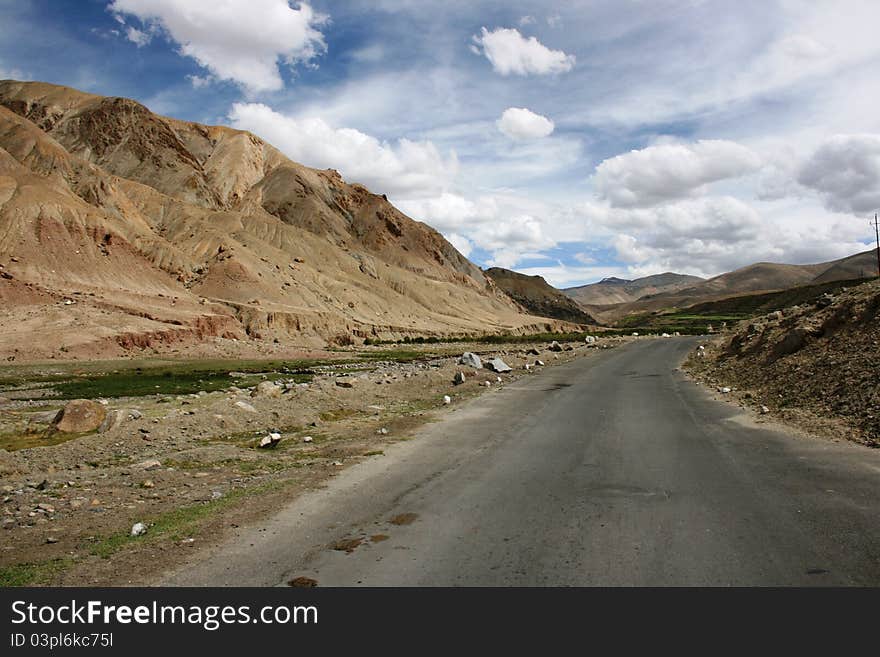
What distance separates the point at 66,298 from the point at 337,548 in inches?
2387

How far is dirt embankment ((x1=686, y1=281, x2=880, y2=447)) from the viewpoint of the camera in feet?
43.7

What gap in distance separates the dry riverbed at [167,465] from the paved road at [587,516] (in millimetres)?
838

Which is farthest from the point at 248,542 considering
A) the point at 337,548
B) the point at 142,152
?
the point at 142,152

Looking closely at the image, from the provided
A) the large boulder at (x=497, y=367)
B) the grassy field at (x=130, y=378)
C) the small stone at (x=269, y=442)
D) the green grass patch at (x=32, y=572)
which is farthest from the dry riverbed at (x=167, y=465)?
the large boulder at (x=497, y=367)

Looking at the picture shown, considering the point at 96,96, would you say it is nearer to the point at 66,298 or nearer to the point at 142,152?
the point at 142,152

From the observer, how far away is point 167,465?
1259 cm

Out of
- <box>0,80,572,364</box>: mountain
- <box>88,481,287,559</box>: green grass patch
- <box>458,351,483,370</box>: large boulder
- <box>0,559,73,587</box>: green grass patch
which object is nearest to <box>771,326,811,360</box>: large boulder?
<box>458,351,483,370</box>: large boulder

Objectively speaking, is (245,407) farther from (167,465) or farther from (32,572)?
(32,572)

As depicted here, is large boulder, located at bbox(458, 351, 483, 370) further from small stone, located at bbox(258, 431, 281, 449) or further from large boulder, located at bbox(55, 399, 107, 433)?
large boulder, located at bbox(55, 399, 107, 433)

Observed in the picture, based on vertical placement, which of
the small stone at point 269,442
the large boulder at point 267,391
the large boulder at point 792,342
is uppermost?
the large boulder at point 792,342

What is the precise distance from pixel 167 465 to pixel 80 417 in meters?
6.01

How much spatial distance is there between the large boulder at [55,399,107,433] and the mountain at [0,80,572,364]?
3363 cm

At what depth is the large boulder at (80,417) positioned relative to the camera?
1644 centimetres

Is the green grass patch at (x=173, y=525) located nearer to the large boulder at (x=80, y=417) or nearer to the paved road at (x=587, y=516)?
the paved road at (x=587, y=516)
